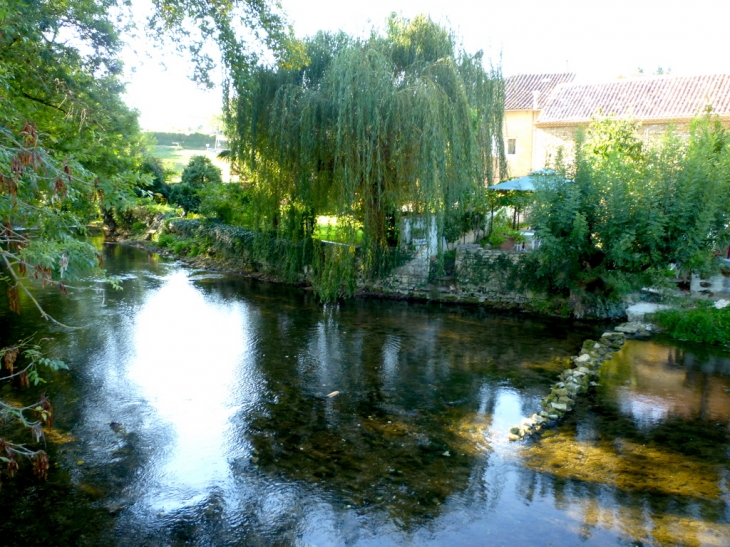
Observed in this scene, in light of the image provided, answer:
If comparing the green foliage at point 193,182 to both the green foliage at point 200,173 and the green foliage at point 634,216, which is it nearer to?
the green foliage at point 200,173

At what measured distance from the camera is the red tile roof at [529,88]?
92.2ft

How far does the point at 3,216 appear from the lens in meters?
5.62

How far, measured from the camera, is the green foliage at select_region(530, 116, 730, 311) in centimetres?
1176

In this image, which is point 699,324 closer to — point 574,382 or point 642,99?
point 574,382

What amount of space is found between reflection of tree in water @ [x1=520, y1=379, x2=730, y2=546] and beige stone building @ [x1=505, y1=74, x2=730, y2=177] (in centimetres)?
1432

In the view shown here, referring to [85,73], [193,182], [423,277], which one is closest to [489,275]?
[423,277]

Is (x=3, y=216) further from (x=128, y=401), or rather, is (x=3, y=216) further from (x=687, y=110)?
(x=687, y=110)

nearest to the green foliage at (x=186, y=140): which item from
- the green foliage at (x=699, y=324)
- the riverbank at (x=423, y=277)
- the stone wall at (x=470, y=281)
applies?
the riverbank at (x=423, y=277)

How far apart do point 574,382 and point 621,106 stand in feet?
60.1

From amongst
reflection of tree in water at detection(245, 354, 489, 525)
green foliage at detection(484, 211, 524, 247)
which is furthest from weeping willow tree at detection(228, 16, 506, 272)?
reflection of tree in water at detection(245, 354, 489, 525)

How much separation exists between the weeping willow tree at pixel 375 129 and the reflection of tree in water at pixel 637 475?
297 inches

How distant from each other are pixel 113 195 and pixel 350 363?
557cm

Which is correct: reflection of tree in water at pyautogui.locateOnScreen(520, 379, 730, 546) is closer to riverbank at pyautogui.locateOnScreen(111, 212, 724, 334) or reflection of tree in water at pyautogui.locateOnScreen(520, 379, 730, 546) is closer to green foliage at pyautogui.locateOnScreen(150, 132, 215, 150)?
riverbank at pyautogui.locateOnScreen(111, 212, 724, 334)

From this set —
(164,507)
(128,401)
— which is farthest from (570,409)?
(128,401)
